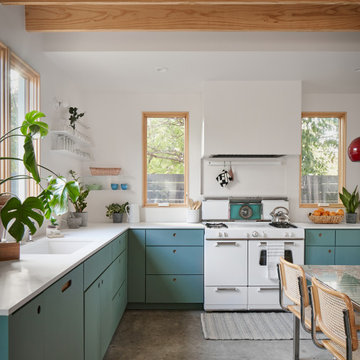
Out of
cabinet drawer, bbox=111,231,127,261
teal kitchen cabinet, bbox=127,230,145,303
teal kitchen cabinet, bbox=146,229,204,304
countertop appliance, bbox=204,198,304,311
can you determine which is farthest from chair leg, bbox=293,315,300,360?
teal kitchen cabinet, bbox=127,230,145,303

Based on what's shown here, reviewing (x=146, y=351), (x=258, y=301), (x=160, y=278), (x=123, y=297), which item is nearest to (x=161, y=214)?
(x=160, y=278)

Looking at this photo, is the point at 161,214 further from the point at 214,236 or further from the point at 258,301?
the point at 258,301

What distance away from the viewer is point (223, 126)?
153 inches

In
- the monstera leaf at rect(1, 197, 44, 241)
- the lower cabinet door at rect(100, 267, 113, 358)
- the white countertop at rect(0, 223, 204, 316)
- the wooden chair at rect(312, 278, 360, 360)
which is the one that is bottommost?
the lower cabinet door at rect(100, 267, 113, 358)

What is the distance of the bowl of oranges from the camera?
13.1 feet

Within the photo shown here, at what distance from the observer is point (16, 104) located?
2.79m

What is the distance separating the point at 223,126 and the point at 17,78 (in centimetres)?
209

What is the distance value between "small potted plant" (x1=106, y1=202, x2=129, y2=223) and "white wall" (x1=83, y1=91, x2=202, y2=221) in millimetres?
129

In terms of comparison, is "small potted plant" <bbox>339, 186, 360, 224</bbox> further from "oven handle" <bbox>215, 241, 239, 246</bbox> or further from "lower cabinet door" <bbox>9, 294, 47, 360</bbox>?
"lower cabinet door" <bbox>9, 294, 47, 360</bbox>

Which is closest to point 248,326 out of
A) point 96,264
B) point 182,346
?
point 182,346

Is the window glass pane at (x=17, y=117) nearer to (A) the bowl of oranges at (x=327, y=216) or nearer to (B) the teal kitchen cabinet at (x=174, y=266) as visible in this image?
(B) the teal kitchen cabinet at (x=174, y=266)

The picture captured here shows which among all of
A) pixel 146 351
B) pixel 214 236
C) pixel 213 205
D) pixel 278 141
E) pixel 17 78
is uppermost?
pixel 17 78

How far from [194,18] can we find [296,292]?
2182 mm

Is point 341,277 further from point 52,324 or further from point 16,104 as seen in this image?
point 16,104
